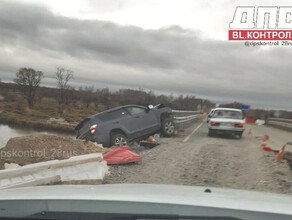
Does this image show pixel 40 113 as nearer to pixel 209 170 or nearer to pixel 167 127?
pixel 167 127

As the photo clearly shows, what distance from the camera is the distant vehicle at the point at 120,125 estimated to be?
1376 centimetres

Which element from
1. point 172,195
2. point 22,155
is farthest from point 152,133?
point 172,195

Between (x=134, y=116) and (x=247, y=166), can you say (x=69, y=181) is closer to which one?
(x=247, y=166)

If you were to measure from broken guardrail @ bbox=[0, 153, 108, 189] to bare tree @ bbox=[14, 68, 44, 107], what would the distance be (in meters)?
34.7

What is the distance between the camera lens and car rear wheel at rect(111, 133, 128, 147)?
13.9m

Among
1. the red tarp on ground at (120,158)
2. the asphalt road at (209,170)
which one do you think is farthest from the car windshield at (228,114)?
the red tarp on ground at (120,158)

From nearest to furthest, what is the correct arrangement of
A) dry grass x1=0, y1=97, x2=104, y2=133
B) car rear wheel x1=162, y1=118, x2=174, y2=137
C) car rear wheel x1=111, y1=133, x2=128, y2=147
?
car rear wheel x1=111, y1=133, x2=128, y2=147 → car rear wheel x1=162, y1=118, x2=174, y2=137 → dry grass x1=0, y1=97, x2=104, y2=133

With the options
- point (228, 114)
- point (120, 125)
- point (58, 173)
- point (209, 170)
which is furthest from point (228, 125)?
point (58, 173)

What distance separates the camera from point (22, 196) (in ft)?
7.65

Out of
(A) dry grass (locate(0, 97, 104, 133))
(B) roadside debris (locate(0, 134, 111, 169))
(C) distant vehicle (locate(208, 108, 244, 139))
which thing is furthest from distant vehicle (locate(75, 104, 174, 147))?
(A) dry grass (locate(0, 97, 104, 133))

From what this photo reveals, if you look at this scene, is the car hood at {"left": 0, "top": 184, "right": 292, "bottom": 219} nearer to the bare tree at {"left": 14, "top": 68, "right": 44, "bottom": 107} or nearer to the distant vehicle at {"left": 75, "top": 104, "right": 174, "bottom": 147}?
the distant vehicle at {"left": 75, "top": 104, "right": 174, "bottom": 147}

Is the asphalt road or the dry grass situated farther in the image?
the dry grass

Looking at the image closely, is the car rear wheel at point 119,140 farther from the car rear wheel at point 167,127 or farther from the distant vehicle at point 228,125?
the distant vehicle at point 228,125

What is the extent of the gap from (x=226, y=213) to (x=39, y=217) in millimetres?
1016
